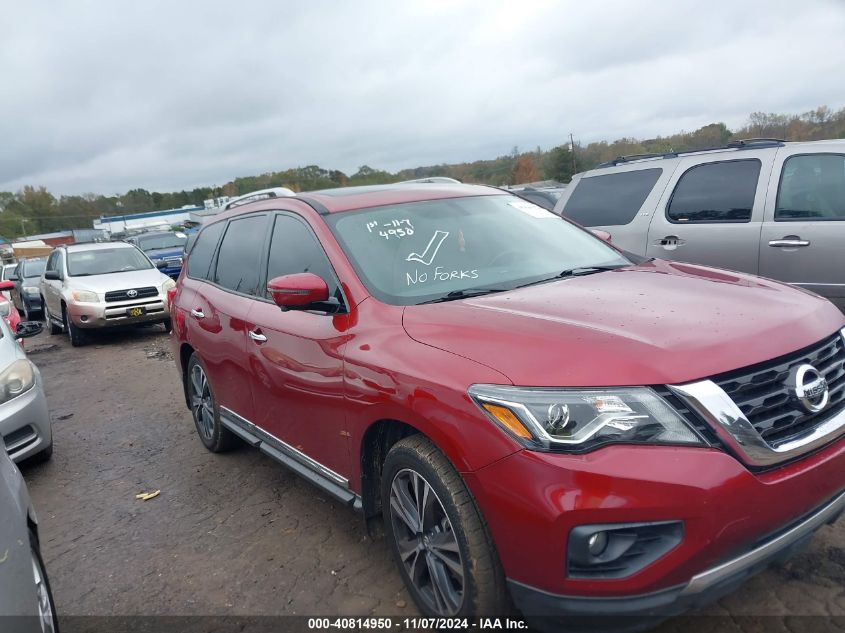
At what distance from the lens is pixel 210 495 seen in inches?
169

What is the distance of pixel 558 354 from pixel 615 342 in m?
0.20

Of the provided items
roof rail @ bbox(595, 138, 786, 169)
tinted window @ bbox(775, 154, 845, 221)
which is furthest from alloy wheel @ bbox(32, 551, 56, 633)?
roof rail @ bbox(595, 138, 786, 169)

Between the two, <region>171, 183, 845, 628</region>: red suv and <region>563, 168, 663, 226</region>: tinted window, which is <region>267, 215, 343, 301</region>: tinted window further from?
<region>563, 168, 663, 226</region>: tinted window

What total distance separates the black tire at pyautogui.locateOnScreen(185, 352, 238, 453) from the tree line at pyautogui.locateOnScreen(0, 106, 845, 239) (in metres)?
2.82

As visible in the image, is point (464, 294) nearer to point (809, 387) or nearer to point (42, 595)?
point (809, 387)

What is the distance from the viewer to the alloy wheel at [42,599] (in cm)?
204

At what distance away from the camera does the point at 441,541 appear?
245cm

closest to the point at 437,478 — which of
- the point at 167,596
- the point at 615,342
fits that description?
the point at 615,342

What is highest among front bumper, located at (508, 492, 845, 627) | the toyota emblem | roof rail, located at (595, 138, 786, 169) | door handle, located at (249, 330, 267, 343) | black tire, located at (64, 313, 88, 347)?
roof rail, located at (595, 138, 786, 169)

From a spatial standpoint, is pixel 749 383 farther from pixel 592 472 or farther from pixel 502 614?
pixel 502 614

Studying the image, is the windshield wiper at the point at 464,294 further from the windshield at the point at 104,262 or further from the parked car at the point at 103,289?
the windshield at the point at 104,262

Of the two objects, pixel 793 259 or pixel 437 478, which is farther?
pixel 793 259

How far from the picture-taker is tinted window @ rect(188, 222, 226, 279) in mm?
4816

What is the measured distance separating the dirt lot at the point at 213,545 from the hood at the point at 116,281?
5283mm
